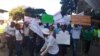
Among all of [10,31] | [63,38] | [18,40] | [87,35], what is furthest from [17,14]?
[63,38]

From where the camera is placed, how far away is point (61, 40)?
44.5 feet

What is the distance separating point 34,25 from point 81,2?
929 inches

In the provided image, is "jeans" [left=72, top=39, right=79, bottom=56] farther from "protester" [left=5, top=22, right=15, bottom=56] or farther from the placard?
"protester" [left=5, top=22, right=15, bottom=56]

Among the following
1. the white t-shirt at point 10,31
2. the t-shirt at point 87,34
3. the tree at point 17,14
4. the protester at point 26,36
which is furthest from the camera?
the tree at point 17,14

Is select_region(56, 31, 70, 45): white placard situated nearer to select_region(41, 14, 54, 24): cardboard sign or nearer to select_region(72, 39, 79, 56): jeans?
select_region(41, 14, 54, 24): cardboard sign

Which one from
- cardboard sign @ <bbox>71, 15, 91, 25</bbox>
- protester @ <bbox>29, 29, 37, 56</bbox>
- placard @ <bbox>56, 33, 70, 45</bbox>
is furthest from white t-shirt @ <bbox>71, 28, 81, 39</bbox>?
protester @ <bbox>29, 29, 37, 56</bbox>

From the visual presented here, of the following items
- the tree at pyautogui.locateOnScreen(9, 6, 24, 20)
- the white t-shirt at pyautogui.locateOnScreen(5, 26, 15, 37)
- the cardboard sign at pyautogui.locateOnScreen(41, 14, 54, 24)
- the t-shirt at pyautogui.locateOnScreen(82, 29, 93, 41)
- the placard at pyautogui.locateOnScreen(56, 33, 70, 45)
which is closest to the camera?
the placard at pyautogui.locateOnScreen(56, 33, 70, 45)

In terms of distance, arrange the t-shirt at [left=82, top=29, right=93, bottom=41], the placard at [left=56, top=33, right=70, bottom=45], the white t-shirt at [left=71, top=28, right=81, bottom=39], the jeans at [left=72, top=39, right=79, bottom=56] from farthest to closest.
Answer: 1. the t-shirt at [left=82, top=29, right=93, bottom=41]
2. the white t-shirt at [left=71, top=28, right=81, bottom=39]
3. the jeans at [left=72, top=39, right=79, bottom=56]
4. the placard at [left=56, top=33, right=70, bottom=45]

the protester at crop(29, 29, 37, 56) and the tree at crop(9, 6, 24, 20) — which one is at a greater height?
the tree at crop(9, 6, 24, 20)

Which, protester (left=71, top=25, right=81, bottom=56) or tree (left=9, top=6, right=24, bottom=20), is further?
tree (left=9, top=6, right=24, bottom=20)

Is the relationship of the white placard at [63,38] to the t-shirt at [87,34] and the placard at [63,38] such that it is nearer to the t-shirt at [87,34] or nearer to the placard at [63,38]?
the placard at [63,38]

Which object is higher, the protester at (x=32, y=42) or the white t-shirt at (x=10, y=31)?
the white t-shirt at (x=10, y=31)

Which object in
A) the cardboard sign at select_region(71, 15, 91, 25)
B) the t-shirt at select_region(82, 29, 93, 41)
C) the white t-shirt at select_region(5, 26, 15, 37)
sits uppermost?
the cardboard sign at select_region(71, 15, 91, 25)

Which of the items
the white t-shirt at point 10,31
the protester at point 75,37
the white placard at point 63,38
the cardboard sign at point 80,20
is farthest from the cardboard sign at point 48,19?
the protester at point 75,37
